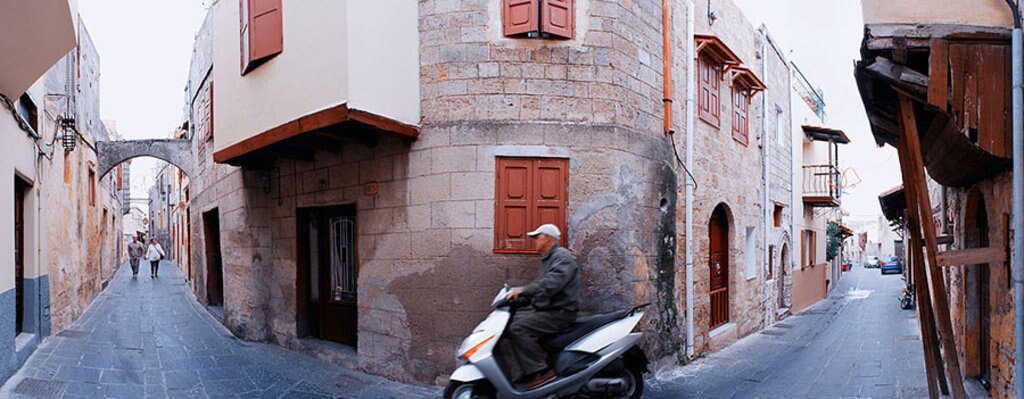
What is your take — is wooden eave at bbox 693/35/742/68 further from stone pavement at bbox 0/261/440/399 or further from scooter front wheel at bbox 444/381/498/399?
stone pavement at bbox 0/261/440/399

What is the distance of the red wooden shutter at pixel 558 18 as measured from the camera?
626 cm

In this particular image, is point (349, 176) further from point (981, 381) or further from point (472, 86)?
point (981, 381)

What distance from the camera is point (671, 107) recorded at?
7496 mm

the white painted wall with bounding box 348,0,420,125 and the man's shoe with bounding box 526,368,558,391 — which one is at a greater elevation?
the white painted wall with bounding box 348,0,420,125

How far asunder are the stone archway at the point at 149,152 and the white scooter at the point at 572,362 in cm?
1131

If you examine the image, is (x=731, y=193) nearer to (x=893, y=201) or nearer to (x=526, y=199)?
(x=526, y=199)

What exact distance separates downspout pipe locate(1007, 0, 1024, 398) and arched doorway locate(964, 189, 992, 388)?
7.50 ft

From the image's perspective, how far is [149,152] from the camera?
14523mm

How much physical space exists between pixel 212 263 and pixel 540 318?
9.88 metres

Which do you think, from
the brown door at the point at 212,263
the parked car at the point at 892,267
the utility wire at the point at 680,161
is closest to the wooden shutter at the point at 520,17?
the utility wire at the point at 680,161

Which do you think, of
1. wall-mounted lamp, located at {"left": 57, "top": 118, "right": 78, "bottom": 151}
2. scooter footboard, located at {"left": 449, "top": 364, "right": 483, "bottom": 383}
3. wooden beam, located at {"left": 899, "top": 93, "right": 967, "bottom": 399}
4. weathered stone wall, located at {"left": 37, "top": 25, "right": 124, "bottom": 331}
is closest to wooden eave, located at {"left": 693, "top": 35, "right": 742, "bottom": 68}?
wooden beam, located at {"left": 899, "top": 93, "right": 967, "bottom": 399}

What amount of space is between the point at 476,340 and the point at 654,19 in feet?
15.0

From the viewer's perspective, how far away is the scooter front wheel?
4.95 m

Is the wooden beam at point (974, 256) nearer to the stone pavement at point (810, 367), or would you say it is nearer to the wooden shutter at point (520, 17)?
the stone pavement at point (810, 367)
